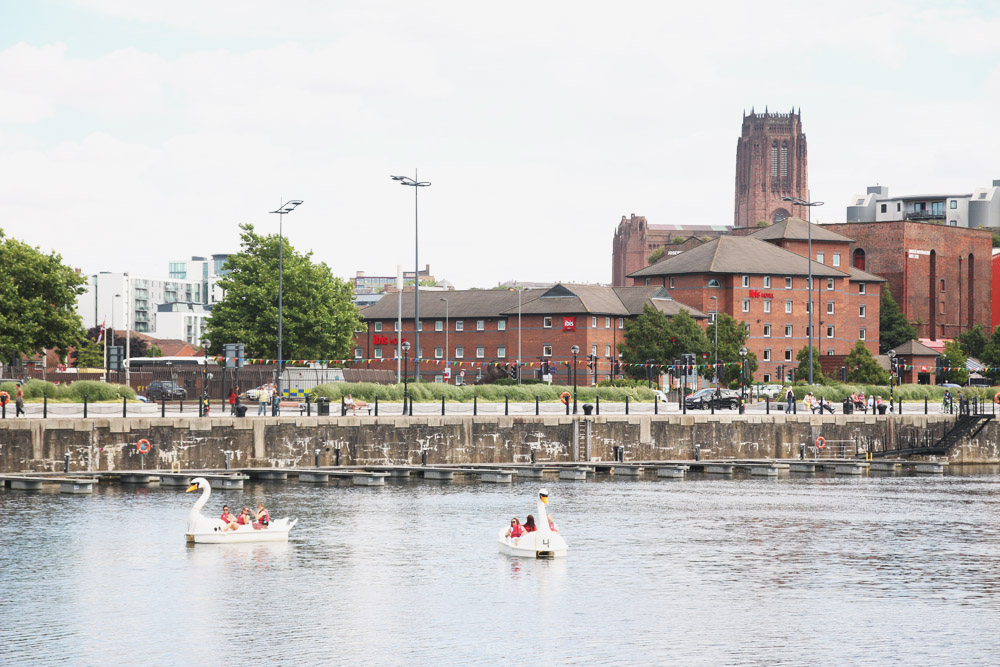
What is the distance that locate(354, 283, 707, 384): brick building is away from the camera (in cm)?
11931

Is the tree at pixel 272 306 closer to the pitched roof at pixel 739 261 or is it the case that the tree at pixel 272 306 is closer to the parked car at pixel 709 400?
the parked car at pixel 709 400

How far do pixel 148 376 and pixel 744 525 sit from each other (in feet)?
156

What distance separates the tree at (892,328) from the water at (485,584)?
99.7 meters

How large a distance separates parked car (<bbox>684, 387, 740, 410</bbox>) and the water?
31.8 metres

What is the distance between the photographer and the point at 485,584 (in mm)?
29891

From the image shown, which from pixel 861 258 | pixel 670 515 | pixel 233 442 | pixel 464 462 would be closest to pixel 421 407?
pixel 464 462

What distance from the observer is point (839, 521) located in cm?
4300

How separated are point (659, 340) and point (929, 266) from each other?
57367mm

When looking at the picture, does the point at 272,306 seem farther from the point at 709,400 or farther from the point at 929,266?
the point at 929,266

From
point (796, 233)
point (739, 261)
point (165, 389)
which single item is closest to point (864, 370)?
point (739, 261)

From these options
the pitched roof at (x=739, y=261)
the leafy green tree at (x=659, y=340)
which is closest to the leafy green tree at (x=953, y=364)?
the pitched roof at (x=739, y=261)

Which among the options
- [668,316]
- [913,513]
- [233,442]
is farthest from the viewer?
[668,316]

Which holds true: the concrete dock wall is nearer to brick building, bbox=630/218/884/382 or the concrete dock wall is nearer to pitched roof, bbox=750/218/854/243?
brick building, bbox=630/218/884/382

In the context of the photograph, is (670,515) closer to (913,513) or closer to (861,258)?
(913,513)
